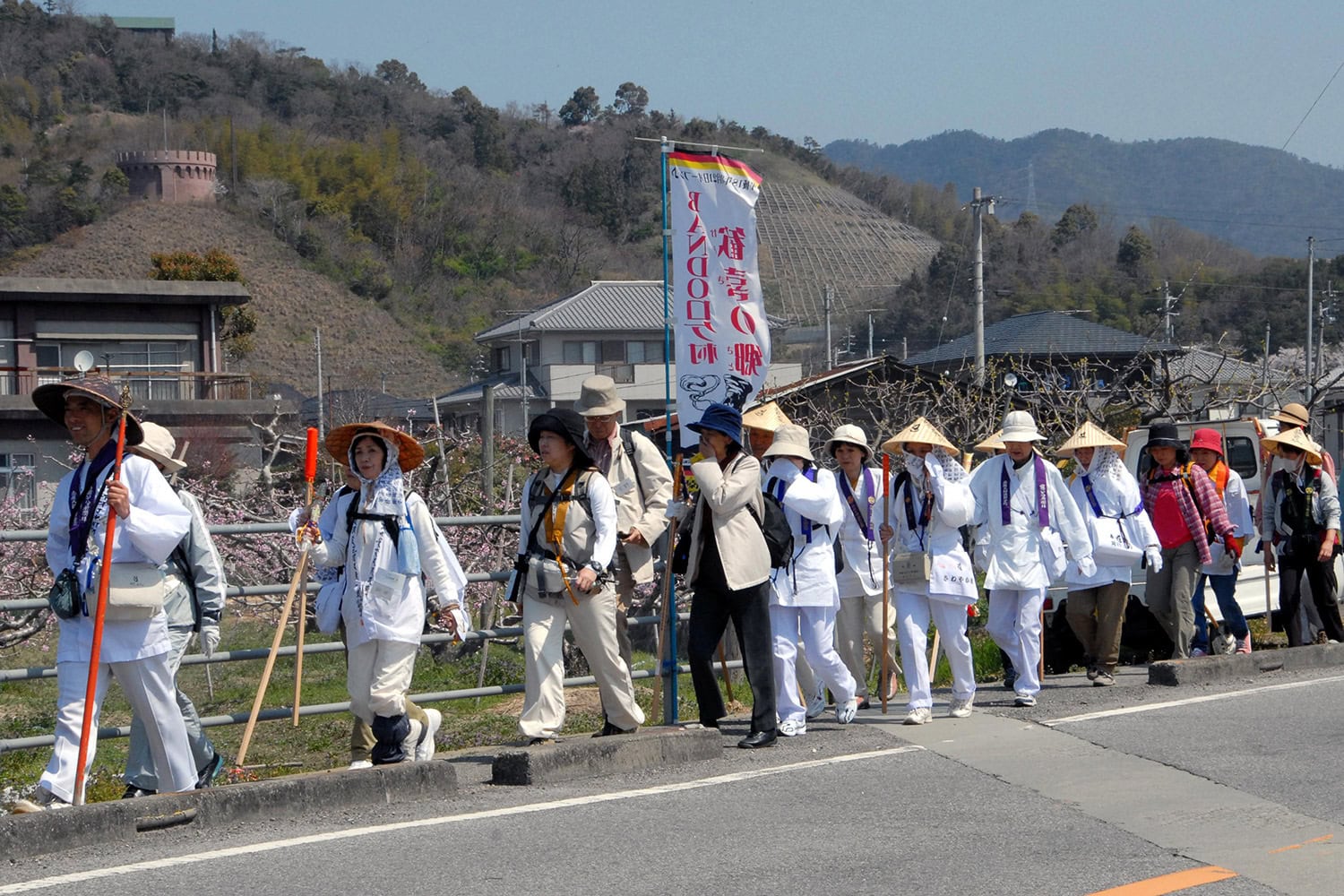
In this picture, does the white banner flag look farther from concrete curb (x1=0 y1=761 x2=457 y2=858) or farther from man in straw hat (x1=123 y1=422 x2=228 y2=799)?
man in straw hat (x1=123 y1=422 x2=228 y2=799)

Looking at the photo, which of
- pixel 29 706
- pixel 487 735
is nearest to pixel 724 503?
pixel 487 735

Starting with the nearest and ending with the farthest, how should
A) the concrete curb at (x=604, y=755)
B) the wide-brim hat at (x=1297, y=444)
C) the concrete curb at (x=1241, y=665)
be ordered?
the concrete curb at (x=604, y=755), the concrete curb at (x=1241, y=665), the wide-brim hat at (x=1297, y=444)

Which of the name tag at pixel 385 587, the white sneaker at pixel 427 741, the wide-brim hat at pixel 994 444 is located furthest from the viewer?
the wide-brim hat at pixel 994 444

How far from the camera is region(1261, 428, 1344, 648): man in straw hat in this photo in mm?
10742

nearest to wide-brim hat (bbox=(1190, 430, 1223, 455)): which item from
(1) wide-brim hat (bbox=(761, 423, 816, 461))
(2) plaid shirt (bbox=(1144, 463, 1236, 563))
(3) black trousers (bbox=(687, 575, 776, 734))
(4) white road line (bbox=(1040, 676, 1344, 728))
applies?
(2) plaid shirt (bbox=(1144, 463, 1236, 563))

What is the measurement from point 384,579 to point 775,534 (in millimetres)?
2300

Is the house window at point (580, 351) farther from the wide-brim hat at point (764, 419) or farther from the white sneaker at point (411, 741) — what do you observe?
the white sneaker at point (411, 741)

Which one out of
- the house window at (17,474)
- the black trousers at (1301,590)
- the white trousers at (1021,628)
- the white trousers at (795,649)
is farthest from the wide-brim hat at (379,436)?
the house window at (17,474)

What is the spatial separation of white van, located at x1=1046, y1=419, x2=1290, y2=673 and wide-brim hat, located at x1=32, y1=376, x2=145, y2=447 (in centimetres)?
693

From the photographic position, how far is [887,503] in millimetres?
9000

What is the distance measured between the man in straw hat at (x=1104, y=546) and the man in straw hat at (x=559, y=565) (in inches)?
156

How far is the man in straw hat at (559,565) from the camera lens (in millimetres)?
7316

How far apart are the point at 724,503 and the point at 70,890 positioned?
376 centimetres

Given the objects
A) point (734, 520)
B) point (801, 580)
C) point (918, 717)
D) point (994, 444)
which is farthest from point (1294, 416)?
point (734, 520)
